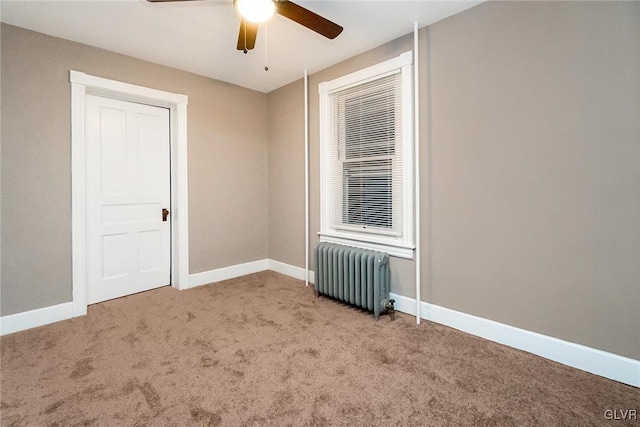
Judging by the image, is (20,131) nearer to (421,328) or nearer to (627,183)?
(421,328)

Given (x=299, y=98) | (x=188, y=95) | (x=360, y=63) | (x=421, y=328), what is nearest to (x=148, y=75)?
(x=188, y=95)

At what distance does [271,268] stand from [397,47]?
10.5ft

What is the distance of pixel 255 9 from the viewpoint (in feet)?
5.84

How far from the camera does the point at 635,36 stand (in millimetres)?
1712

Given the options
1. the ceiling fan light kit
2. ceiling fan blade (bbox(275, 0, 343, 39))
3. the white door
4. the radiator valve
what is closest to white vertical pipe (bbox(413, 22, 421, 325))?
the radiator valve

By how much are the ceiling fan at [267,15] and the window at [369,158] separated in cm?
89

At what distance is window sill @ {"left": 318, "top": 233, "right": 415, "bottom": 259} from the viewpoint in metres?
2.80

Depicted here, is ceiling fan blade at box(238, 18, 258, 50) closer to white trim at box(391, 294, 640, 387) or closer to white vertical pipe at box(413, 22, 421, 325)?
white vertical pipe at box(413, 22, 421, 325)

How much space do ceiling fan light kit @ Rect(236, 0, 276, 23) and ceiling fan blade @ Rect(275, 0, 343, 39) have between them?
0.07 metres

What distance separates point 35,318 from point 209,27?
9.71ft

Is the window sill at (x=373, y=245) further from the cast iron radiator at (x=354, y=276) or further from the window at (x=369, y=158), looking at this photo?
the cast iron radiator at (x=354, y=276)

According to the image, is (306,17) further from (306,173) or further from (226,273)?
(226,273)

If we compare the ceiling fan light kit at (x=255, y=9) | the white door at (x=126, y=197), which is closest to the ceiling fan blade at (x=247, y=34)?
the ceiling fan light kit at (x=255, y=9)

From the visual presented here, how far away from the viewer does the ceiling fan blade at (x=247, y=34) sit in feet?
6.59
